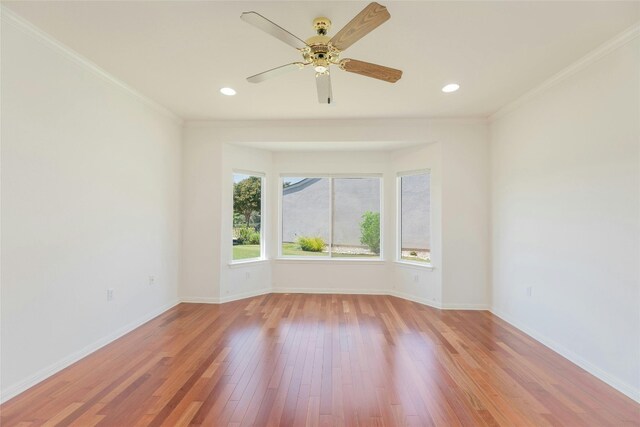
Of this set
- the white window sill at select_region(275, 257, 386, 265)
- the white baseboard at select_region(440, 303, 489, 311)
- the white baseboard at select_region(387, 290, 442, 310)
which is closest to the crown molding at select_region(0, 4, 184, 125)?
the white window sill at select_region(275, 257, 386, 265)

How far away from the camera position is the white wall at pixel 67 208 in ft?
7.36

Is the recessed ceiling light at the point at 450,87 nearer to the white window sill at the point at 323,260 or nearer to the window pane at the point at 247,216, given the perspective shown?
the white window sill at the point at 323,260

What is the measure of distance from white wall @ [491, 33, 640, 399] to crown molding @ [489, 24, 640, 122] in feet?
0.12

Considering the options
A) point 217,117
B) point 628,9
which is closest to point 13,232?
point 217,117

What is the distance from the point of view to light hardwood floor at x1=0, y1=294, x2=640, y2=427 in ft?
6.65

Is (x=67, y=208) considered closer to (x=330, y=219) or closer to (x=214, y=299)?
(x=214, y=299)

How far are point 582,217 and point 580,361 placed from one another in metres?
1.30

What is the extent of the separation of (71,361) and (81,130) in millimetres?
2092

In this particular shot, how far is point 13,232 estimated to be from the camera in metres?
2.23

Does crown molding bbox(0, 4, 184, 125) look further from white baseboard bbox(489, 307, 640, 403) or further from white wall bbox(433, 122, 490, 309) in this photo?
white baseboard bbox(489, 307, 640, 403)

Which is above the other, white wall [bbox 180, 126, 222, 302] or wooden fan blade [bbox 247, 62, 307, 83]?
wooden fan blade [bbox 247, 62, 307, 83]

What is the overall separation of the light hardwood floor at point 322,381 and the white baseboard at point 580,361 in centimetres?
7

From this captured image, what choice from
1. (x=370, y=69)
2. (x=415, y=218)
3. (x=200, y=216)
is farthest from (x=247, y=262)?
(x=370, y=69)

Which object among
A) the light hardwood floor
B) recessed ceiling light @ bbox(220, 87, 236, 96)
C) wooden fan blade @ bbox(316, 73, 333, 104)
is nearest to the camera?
the light hardwood floor
